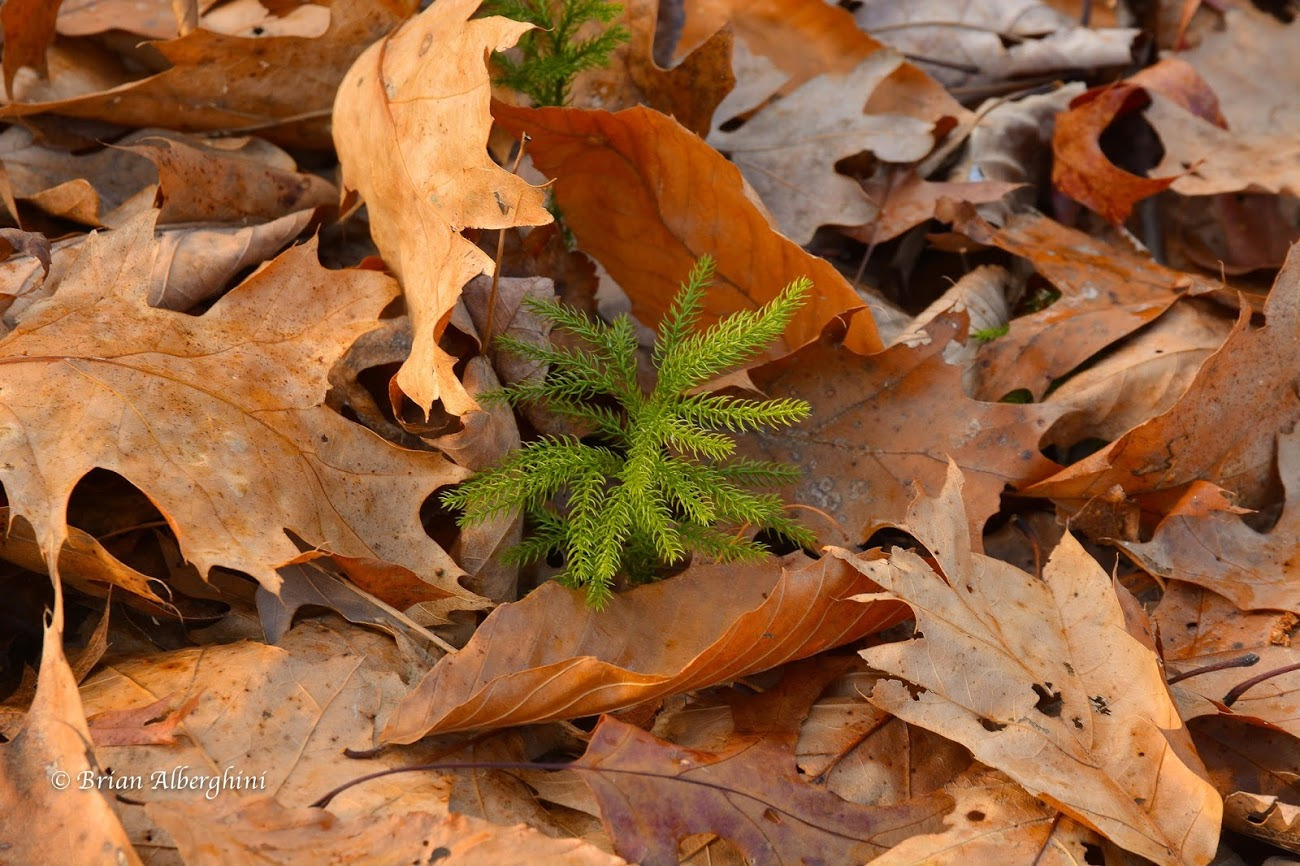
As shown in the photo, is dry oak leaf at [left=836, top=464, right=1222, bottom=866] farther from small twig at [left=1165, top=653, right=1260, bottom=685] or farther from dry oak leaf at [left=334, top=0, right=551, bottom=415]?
dry oak leaf at [left=334, top=0, right=551, bottom=415]

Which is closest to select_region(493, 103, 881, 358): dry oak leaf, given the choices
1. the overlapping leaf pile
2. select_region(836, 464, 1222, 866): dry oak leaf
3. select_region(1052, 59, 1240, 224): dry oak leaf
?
the overlapping leaf pile

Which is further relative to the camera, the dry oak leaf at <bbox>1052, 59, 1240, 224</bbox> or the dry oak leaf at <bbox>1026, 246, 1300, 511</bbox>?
the dry oak leaf at <bbox>1052, 59, 1240, 224</bbox>

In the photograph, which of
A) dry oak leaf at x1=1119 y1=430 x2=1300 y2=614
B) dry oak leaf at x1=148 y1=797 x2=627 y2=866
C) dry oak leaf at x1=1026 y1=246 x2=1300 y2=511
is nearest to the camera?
dry oak leaf at x1=148 y1=797 x2=627 y2=866

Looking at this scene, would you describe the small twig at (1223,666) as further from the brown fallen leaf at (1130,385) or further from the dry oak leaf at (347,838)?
the dry oak leaf at (347,838)

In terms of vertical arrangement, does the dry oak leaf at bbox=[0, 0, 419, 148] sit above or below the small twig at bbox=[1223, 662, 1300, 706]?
above

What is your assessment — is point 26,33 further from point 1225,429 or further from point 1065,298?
point 1225,429

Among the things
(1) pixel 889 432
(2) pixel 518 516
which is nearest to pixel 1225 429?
(1) pixel 889 432
